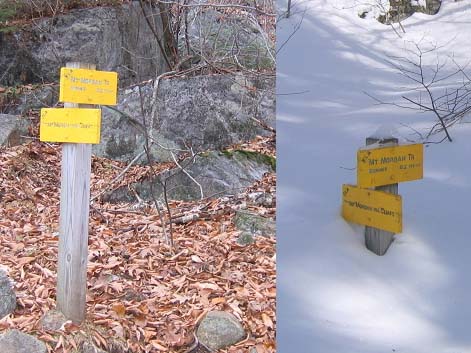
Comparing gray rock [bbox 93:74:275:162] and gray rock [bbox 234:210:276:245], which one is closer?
gray rock [bbox 234:210:276:245]

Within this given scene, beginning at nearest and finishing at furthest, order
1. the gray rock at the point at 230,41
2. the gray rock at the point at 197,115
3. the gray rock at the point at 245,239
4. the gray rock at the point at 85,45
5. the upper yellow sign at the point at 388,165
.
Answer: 1. the upper yellow sign at the point at 388,165
2. the gray rock at the point at 245,239
3. the gray rock at the point at 197,115
4. the gray rock at the point at 230,41
5. the gray rock at the point at 85,45

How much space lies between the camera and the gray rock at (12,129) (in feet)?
21.6

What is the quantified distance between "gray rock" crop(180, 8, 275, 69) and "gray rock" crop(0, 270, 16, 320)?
405 cm

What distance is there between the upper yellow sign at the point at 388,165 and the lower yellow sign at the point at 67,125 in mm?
1415

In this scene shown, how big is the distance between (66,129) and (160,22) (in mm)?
5137

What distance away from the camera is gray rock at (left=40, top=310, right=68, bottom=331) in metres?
3.13

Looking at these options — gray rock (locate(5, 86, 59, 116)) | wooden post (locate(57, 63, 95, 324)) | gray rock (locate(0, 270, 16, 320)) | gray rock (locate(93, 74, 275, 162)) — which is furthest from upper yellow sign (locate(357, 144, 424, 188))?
gray rock (locate(5, 86, 59, 116))

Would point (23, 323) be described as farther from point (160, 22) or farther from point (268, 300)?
point (160, 22)

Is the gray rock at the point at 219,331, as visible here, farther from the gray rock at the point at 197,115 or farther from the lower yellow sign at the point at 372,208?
the gray rock at the point at 197,115

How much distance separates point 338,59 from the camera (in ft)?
20.0

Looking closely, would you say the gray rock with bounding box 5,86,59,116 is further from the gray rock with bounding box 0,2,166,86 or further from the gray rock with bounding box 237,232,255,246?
the gray rock with bounding box 237,232,255,246

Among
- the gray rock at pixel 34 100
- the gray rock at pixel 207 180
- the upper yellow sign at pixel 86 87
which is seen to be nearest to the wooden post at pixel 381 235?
the upper yellow sign at pixel 86 87

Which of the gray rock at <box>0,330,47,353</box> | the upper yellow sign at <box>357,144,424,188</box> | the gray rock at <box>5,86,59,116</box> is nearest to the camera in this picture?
the gray rock at <box>0,330,47,353</box>

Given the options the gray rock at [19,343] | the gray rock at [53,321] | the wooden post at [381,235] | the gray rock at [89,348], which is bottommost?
the gray rock at [89,348]
